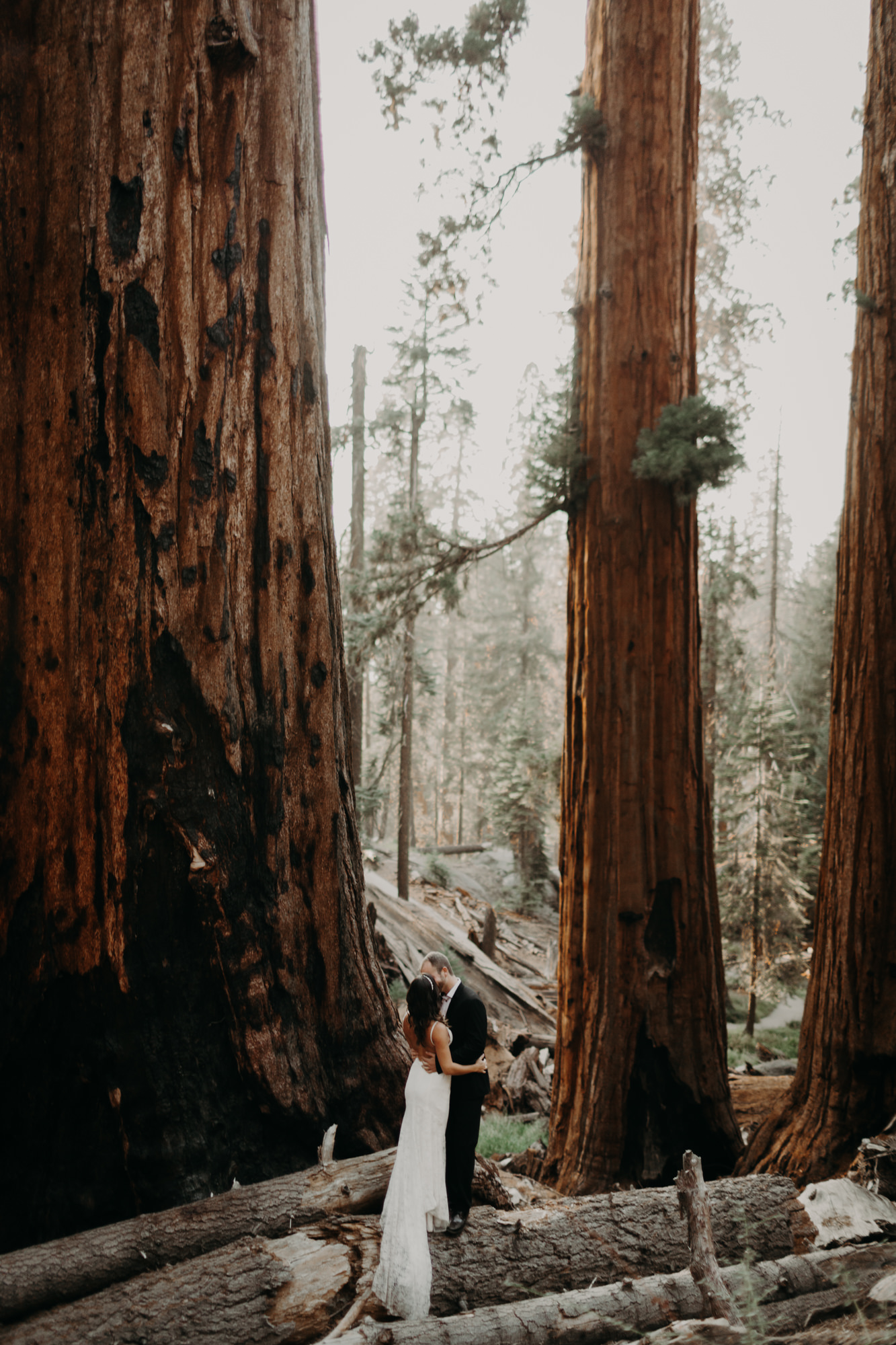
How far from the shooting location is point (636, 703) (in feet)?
17.1

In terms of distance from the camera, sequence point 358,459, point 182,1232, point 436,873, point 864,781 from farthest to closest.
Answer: point 436,873, point 358,459, point 864,781, point 182,1232

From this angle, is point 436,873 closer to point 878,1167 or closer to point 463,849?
point 463,849

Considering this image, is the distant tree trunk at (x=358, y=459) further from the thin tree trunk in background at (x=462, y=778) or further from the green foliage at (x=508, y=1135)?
the thin tree trunk in background at (x=462, y=778)

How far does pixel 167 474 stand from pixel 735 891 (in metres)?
11.2

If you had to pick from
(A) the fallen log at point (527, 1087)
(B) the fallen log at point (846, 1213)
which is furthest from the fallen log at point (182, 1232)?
(A) the fallen log at point (527, 1087)

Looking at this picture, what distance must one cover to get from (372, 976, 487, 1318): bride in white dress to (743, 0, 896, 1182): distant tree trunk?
236 cm

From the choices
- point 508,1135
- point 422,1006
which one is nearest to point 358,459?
point 508,1135

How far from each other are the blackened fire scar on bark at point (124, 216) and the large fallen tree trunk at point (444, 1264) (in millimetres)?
3514

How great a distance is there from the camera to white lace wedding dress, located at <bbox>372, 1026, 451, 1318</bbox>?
8.09 ft

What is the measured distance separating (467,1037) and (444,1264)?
720 mm

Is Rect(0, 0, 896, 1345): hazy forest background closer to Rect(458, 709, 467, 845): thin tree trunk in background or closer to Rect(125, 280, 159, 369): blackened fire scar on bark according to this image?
Rect(125, 280, 159, 369): blackened fire scar on bark

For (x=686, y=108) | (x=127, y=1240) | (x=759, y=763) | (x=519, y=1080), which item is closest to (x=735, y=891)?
(x=759, y=763)

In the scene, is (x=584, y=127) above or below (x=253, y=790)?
above

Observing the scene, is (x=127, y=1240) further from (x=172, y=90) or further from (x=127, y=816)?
(x=172, y=90)
